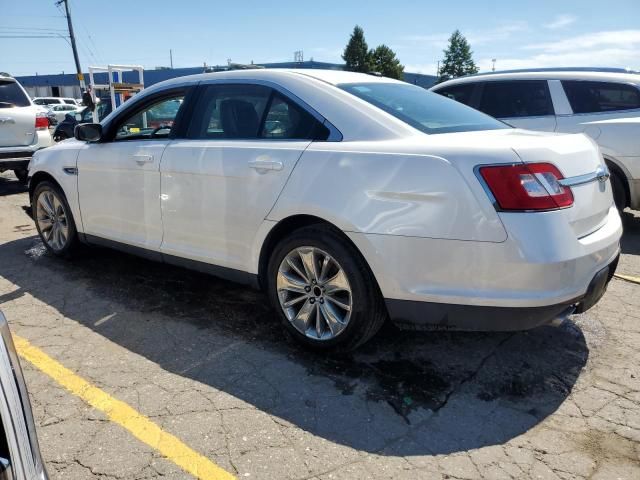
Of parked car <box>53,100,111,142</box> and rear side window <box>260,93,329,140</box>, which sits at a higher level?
rear side window <box>260,93,329,140</box>

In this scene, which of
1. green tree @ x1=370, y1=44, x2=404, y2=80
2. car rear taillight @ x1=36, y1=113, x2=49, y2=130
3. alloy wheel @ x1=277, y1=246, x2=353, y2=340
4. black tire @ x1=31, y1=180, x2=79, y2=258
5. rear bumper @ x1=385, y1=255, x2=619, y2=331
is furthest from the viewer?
green tree @ x1=370, y1=44, x2=404, y2=80

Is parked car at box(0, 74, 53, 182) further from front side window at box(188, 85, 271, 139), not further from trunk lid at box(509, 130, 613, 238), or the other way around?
trunk lid at box(509, 130, 613, 238)

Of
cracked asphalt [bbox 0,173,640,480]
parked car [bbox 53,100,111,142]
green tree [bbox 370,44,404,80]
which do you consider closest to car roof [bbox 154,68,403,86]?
cracked asphalt [bbox 0,173,640,480]

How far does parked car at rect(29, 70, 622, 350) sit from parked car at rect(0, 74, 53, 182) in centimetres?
553

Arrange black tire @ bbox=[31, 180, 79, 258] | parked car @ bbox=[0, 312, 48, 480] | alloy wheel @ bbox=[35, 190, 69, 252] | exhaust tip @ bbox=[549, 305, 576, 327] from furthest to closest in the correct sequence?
alloy wheel @ bbox=[35, 190, 69, 252]
black tire @ bbox=[31, 180, 79, 258]
exhaust tip @ bbox=[549, 305, 576, 327]
parked car @ bbox=[0, 312, 48, 480]

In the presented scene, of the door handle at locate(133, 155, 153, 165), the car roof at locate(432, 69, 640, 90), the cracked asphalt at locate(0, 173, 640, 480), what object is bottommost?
the cracked asphalt at locate(0, 173, 640, 480)

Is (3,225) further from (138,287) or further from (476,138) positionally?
(476,138)

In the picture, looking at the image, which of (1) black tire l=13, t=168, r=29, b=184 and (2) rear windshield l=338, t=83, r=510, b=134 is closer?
(2) rear windshield l=338, t=83, r=510, b=134

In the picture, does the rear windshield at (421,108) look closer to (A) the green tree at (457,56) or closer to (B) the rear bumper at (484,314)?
(B) the rear bumper at (484,314)

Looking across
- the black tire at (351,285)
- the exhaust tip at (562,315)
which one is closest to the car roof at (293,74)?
the black tire at (351,285)

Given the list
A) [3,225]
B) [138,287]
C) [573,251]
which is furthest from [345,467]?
[3,225]

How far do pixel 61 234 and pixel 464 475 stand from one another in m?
4.28

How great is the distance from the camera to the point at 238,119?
3.59m

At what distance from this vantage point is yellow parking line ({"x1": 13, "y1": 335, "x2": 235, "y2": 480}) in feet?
7.45
